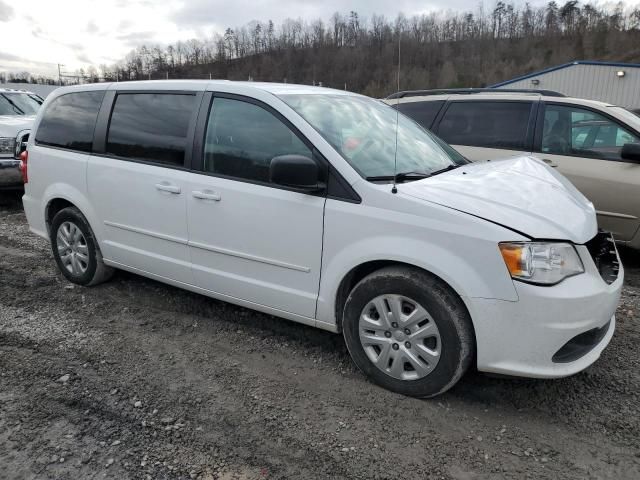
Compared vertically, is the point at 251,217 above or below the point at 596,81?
below

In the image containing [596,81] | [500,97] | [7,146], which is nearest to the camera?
[500,97]

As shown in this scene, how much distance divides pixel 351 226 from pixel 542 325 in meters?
1.12

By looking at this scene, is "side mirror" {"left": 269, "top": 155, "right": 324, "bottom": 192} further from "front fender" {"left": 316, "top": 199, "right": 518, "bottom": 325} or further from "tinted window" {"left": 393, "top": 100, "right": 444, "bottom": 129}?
"tinted window" {"left": 393, "top": 100, "right": 444, "bottom": 129}

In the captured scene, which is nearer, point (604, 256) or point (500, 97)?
point (604, 256)

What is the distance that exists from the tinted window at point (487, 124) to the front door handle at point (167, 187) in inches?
142

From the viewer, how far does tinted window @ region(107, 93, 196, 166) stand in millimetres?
3783

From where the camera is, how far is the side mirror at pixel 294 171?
2941mm

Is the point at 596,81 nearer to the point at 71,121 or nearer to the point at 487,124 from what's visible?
the point at 487,124

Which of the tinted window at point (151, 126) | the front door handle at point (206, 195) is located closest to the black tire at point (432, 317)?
the front door handle at point (206, 195)

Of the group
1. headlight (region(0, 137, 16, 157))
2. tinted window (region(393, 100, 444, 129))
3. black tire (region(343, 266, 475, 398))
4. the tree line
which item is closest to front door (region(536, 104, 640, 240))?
tinted window (region(393, 100, 444, 129))

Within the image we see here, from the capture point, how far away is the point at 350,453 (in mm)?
2551

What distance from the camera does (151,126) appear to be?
399cm

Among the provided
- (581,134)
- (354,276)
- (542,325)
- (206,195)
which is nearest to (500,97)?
(581,134)

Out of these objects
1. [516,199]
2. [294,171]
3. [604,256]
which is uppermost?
[294,171]
